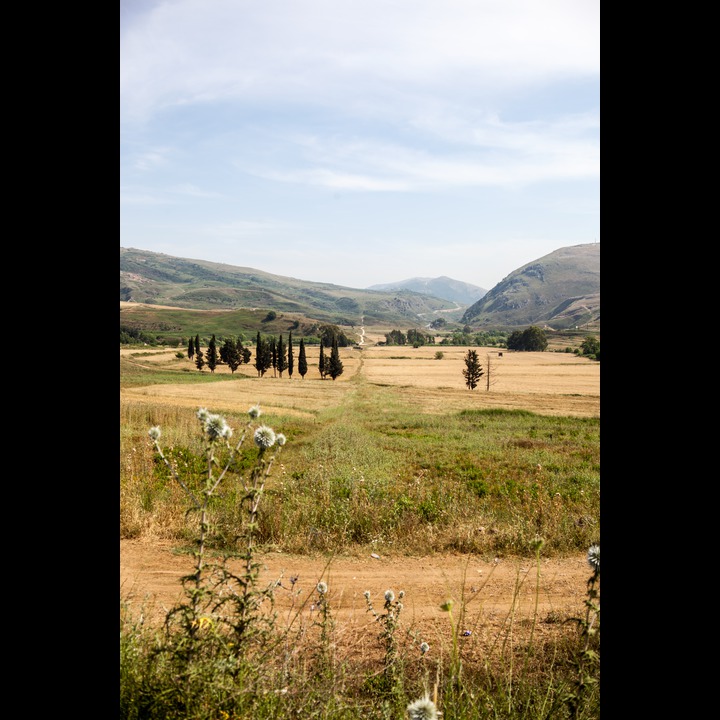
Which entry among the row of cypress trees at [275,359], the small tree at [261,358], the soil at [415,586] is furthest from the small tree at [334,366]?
the soil at [415,586]

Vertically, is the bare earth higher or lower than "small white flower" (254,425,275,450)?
lower

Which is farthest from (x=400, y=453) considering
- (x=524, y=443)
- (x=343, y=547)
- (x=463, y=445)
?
(x=343, y=547)

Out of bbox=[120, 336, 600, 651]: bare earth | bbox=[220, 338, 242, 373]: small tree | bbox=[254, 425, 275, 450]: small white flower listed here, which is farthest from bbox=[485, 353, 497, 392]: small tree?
bbox=[254, 425, 275, 450]: small white flower

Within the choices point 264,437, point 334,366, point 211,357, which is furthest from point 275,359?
point 264,437

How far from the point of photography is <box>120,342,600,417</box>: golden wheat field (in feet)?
141

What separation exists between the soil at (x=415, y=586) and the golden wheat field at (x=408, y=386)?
76.3 ft

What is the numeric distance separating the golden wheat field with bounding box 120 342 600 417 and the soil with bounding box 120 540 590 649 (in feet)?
76.3

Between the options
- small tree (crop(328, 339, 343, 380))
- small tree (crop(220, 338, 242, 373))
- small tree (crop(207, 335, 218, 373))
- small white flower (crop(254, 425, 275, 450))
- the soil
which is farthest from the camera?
small tree (crop(220, 338, 242, 373))

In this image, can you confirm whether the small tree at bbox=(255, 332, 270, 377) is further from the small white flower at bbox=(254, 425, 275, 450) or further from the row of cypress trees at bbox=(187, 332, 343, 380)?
the small white flower at bbox=(254, 425, 275, 450)

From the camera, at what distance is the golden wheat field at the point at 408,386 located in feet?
141

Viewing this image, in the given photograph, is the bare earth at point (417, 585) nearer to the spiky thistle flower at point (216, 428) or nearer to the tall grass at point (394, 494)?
the tall grass at point (394, 494)
